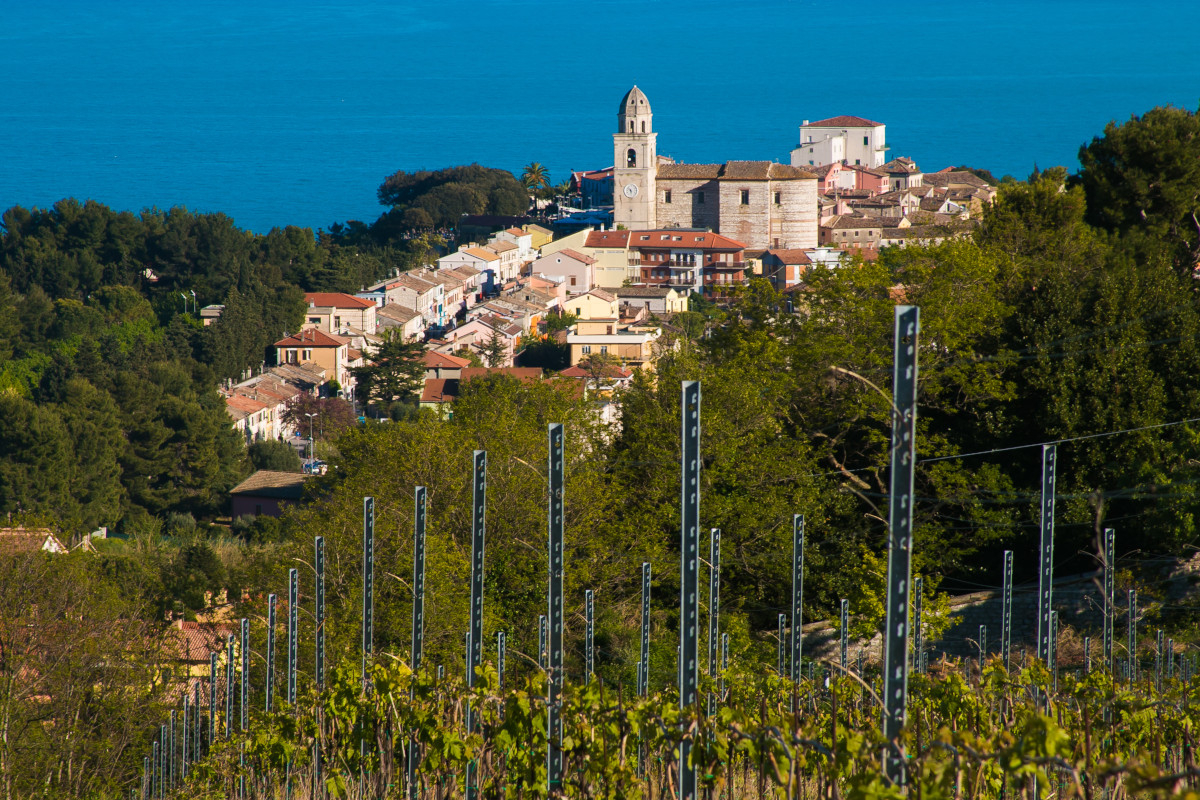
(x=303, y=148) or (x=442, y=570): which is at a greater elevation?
(x=303, y=148)

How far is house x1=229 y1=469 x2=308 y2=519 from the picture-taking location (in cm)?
3500

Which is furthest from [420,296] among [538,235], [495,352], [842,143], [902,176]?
[842,143]

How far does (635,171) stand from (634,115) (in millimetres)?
3232

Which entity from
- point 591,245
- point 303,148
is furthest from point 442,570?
point 303,148

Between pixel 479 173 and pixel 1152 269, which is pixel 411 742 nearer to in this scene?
pixel 1152 269

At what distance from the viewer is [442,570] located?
38.5ft

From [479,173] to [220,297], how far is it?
30.9m

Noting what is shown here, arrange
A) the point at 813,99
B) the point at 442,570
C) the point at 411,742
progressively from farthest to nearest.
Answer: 1. the point at 813,99
2. the point at 442,570
3. the point at 411,742

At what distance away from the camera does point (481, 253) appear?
68.7 m

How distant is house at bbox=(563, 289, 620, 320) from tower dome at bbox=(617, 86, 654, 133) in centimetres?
1707

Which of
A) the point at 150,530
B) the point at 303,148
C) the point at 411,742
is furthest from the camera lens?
the point at 303,148

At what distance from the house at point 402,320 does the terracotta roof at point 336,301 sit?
3.17 feet

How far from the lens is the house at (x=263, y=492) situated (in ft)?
115

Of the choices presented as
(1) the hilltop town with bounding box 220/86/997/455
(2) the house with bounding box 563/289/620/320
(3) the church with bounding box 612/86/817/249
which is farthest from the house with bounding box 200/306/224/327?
(3) the church with bounding box 612/86/817/249
